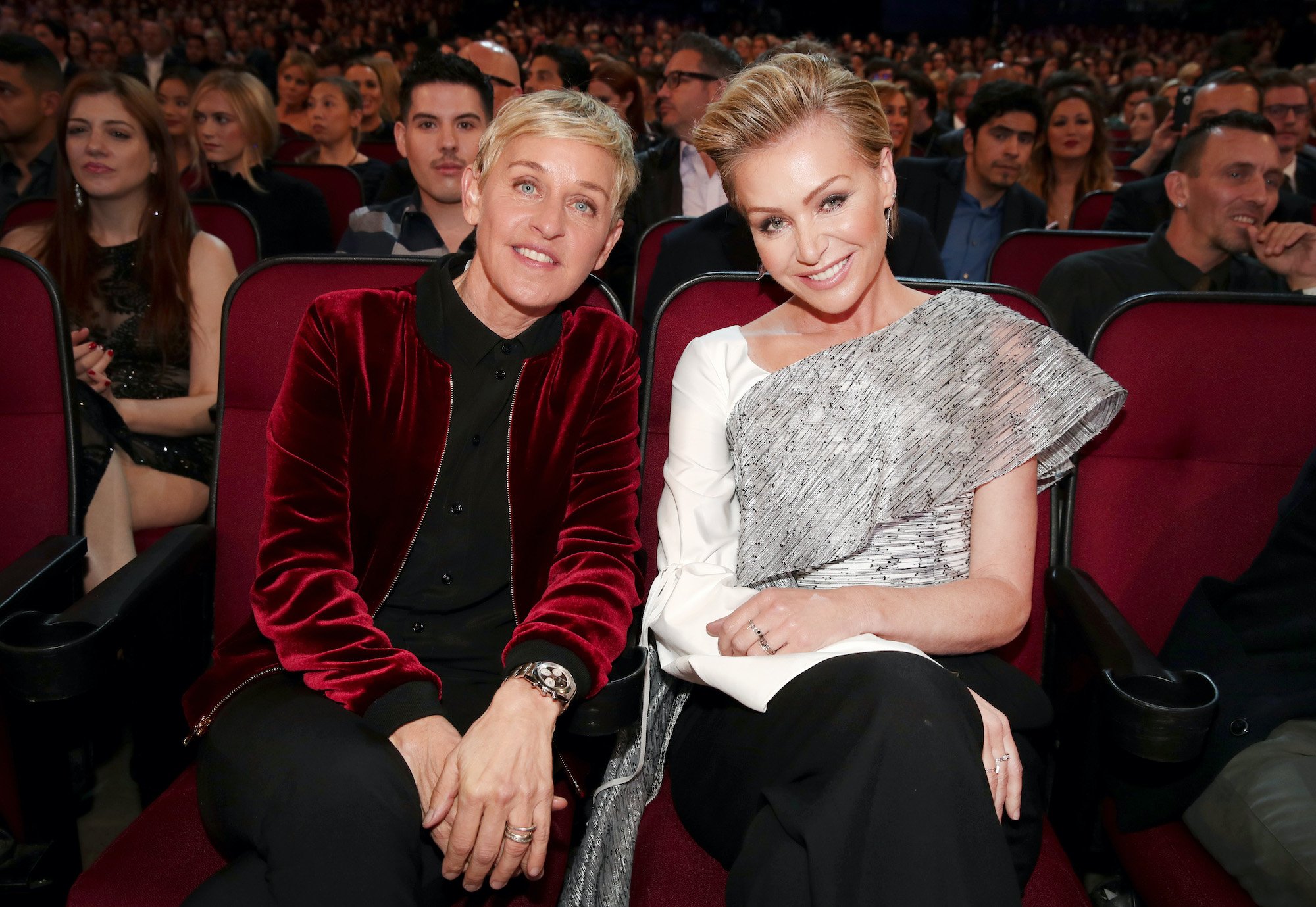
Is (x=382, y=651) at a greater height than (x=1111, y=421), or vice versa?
(x=1111, y=421)

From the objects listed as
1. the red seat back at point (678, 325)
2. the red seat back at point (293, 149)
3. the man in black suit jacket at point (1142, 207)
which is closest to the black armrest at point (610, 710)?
the red seat back at point (678, 325)

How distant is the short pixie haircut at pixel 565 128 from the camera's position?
53.4 inches

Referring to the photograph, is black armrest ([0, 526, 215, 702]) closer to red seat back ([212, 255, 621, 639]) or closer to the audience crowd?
red seat back ([212, 255, 621, 639])

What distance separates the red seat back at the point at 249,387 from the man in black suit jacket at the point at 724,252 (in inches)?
24.0

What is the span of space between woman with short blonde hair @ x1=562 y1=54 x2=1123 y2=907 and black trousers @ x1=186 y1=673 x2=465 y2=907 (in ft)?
0.92

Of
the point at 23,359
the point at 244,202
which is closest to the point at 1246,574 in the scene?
the point at 23,359

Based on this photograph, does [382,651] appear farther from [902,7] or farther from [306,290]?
[902,7]

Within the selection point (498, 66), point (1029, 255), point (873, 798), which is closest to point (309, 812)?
point (873, 798)

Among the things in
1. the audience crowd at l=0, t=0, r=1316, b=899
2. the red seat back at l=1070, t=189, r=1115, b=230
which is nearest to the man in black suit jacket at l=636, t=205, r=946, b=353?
the audience crowd at l=0, t=0, r=1316, b=899

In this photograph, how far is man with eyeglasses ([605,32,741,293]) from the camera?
3.31 m

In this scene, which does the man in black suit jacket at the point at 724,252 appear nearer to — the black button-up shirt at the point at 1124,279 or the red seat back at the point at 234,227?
the black button-up shirt at the point at 1124,279

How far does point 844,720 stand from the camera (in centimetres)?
99

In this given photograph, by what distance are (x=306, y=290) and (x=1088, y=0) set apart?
75.1ft

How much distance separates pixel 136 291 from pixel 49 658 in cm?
120
